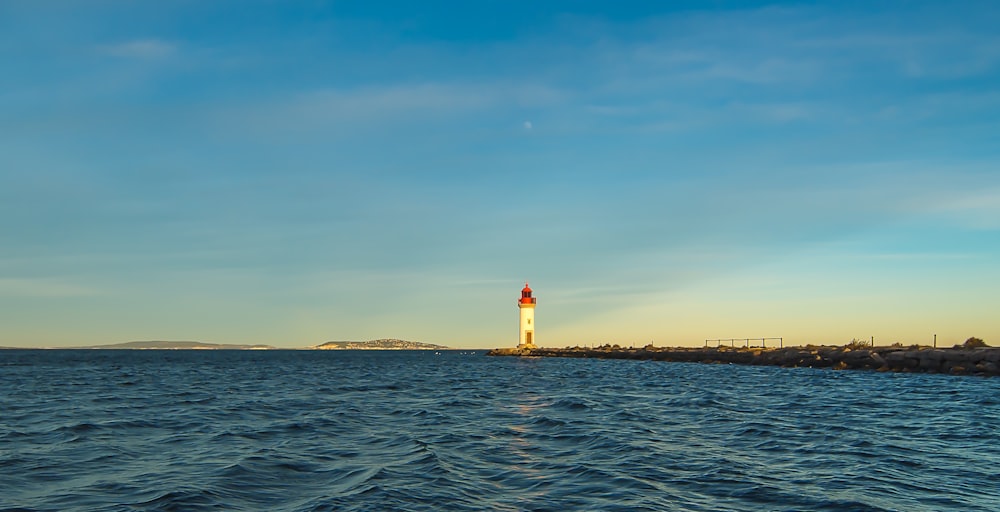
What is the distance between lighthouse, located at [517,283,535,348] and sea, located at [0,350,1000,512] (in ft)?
266

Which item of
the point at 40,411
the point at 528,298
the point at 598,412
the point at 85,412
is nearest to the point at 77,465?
the point at 85,412

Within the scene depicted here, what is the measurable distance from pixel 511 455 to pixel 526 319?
9753cm

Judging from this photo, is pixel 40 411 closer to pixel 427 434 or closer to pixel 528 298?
pixel 427 434

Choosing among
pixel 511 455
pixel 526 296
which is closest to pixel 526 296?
pixel 526 296

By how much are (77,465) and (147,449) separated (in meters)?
2.02

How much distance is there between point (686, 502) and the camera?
428 inches

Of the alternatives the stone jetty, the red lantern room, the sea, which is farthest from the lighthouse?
the sea

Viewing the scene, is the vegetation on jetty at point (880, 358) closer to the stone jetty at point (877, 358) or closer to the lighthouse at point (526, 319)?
the stone jetty at point (877, 358)

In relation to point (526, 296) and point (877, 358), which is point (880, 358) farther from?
point (526, 296)

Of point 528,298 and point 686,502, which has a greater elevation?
point 528,298

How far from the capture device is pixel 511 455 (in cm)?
1524

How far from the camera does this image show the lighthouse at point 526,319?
109500 mm

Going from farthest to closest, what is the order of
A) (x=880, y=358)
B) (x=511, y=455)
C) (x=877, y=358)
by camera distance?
(x=877, y=358)
(x=880, y=358)
(x=511, y=455)

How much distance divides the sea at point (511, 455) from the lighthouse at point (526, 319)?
266 feet
